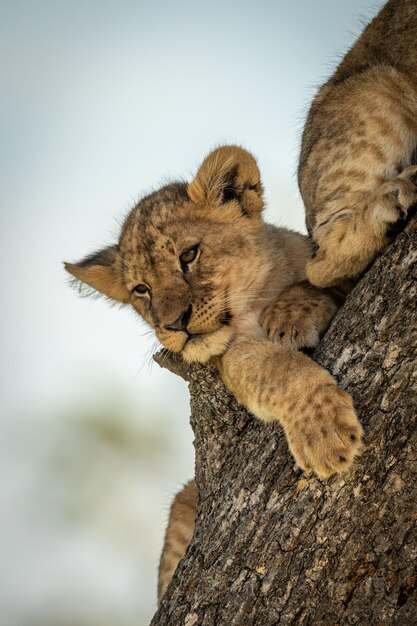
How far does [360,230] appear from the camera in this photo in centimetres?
339

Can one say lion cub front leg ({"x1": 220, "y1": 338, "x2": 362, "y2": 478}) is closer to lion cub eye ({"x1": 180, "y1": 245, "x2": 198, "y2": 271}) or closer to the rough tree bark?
the rough tree bark

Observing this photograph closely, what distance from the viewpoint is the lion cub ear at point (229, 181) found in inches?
163

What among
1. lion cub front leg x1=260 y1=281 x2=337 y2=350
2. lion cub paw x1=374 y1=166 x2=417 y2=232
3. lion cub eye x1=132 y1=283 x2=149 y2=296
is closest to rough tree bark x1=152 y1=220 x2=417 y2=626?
lion cub paw x1=374 y1=166 x2=417 y2=232

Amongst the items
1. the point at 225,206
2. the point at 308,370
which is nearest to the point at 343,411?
the point at 308,370

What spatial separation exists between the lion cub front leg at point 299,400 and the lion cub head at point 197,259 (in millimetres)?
233

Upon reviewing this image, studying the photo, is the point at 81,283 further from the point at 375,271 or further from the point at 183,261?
the point at 375,271

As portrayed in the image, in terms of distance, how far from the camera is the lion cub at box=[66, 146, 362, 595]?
3439 mm

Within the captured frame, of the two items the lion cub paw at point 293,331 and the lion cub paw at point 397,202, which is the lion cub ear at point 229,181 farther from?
the lion cub paw at point 397,202

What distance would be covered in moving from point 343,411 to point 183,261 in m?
1.47

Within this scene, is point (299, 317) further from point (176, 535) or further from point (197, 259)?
point (176, 535)

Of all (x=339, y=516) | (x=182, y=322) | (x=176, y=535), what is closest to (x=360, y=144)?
(x=182, y=322)

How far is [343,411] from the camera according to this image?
2.87 m

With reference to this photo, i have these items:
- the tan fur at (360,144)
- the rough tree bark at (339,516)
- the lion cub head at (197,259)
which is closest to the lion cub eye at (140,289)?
the lion cub head at (197,259)

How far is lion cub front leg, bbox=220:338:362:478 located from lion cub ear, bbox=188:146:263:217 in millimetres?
842
